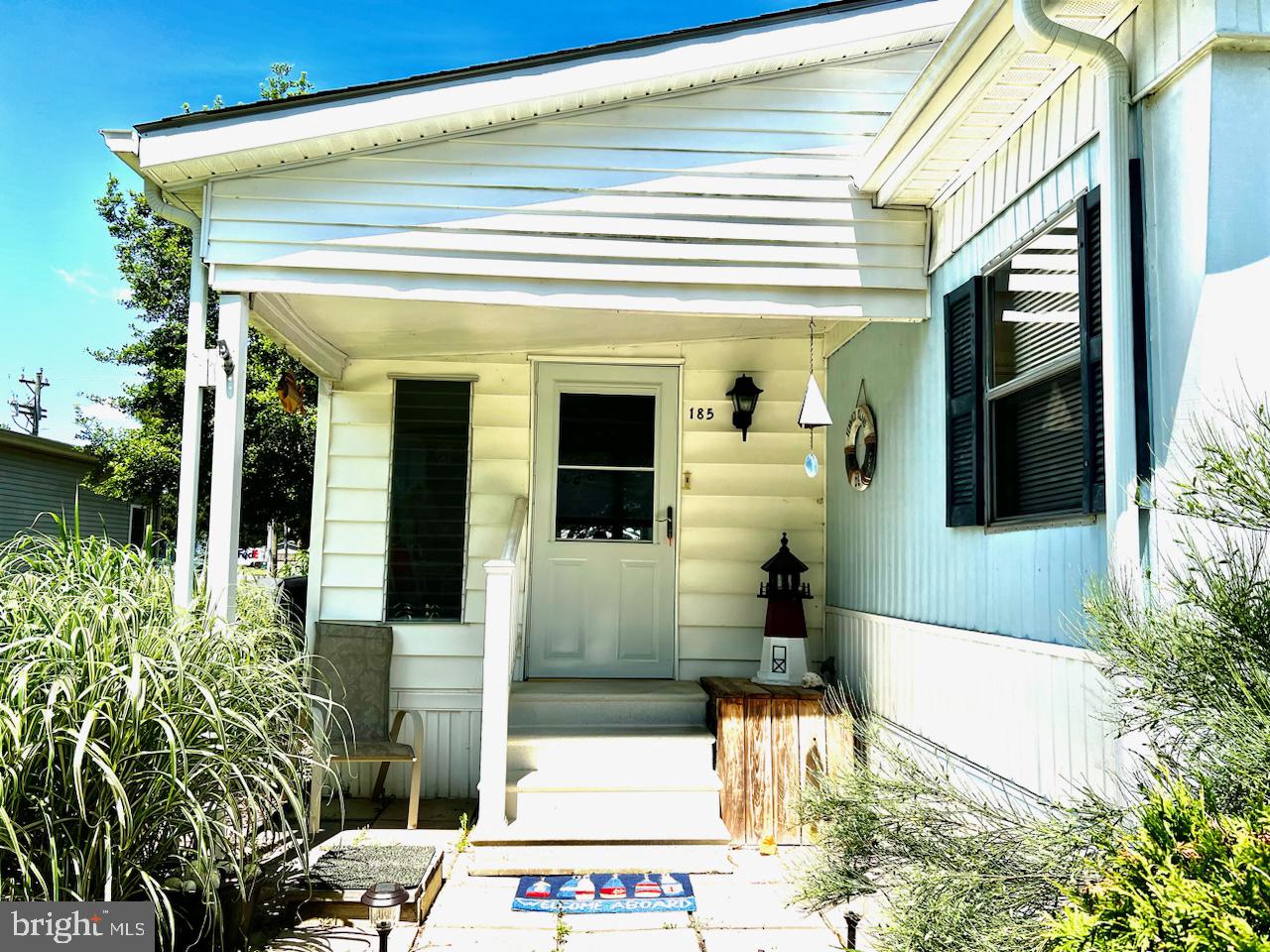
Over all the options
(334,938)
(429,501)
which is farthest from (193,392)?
(334,938)

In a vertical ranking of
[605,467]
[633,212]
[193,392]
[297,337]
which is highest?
[633,212]

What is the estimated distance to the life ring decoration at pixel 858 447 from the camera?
5.17m

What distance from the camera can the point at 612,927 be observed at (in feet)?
12.3

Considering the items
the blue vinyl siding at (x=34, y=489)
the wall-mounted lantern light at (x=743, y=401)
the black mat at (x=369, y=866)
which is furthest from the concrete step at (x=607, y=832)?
the blue vinyl siding at (x=34, y=489)

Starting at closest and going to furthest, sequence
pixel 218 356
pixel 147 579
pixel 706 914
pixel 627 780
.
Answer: pixel 147 579, pixel 706 914, pixel 218 356, pixel 627 780

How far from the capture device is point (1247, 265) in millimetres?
2463

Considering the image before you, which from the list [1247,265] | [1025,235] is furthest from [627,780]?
[1247,265]

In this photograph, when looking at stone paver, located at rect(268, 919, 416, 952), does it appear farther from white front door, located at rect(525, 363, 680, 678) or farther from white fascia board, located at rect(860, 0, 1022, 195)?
white fascia board, located at rect(860, 0, 1022, 195)

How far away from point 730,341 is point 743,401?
1.41 feet

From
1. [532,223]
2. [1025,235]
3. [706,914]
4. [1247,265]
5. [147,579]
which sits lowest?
[706,914]

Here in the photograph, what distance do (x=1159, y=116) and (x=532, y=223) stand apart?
2484mm

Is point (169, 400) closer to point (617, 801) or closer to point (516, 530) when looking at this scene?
point (516, 530)

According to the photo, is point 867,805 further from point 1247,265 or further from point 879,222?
point 879,222

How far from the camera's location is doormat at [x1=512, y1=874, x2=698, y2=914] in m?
3.91
